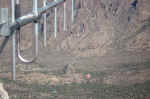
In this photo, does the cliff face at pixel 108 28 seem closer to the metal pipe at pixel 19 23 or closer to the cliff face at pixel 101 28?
the cliff face at pixel 101 28

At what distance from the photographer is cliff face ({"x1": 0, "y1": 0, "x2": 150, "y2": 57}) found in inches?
968

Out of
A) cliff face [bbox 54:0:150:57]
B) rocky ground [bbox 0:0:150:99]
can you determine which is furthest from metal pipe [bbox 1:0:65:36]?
cliff face [bbox 54:0:150:57]

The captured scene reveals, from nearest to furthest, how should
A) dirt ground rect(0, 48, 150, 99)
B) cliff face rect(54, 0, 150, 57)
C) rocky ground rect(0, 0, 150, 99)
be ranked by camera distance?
dirt ground rect(0, 48, 150, 99) < rocky ground rect(0, 0, 150, 99) < cliff face rect(54, 0, 150, 57)

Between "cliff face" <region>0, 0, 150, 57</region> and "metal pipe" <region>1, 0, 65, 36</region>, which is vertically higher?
"cliff face" <region>0, 0, 150, 57</region>

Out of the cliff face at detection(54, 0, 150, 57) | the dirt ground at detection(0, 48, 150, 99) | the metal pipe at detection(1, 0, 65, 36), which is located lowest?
the dirt ground at detection(0, 48, 150, 99)

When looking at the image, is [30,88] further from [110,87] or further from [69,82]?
[110,87]

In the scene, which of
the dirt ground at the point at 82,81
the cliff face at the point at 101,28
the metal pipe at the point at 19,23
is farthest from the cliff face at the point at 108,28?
the metal pipe at the point at 19,23

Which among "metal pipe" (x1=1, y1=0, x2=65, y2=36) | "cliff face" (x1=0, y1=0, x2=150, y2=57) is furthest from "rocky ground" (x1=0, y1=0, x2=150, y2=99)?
"metal pipe" (x1=1, y1=0, x2=65, y2=36)

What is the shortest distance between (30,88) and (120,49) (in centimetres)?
1361

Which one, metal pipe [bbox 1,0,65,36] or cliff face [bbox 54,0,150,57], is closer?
metal pipe [bbox 1,0,65,36]

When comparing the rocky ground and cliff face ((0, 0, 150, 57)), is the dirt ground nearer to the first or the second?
the rocky ground

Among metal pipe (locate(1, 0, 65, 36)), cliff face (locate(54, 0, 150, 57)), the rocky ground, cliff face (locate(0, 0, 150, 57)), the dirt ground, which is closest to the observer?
metal pipe (locate(1, 0, 65, 36))

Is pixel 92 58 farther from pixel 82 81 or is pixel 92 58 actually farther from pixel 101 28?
pixel 82 81

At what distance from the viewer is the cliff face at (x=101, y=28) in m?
24.6
